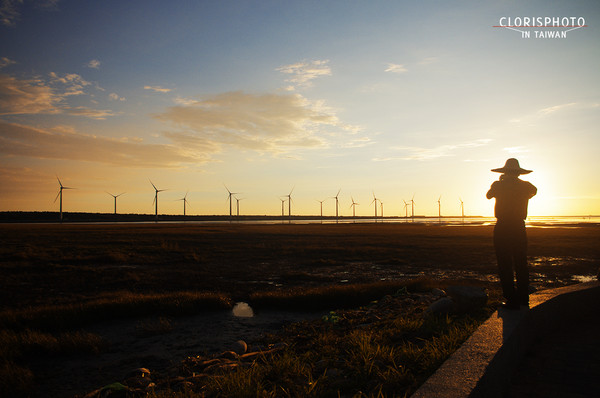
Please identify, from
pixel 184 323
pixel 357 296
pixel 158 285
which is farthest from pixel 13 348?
pixel 357 296

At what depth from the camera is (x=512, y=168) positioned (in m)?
6.89

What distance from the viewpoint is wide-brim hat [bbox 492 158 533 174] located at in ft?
22.6

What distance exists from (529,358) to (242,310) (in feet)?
31.1

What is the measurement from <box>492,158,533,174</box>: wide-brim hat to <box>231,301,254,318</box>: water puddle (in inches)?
345

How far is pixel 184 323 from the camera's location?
11164 mm

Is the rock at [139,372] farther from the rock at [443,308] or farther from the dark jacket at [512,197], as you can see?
the dark jacket at [512,197]

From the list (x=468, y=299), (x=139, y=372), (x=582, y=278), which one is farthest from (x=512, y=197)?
(x=582, y=278)

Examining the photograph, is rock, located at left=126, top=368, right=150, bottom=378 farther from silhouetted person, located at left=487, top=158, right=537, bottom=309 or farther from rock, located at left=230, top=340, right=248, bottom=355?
silhouetted person, located at left=487, top=158, right=537, bottom=309

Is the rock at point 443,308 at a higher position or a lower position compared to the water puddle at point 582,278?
higher

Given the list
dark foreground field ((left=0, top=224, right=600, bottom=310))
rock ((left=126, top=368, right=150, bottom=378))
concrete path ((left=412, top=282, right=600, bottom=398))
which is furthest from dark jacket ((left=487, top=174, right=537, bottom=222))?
dark foreground field ((left=0, top=224, right=600, bottom=310))

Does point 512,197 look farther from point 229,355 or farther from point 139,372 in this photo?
point 139,372

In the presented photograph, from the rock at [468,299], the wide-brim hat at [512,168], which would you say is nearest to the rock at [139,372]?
the rock at [468,299]

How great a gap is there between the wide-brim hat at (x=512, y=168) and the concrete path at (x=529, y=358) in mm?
2385

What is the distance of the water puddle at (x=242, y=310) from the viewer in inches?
479
